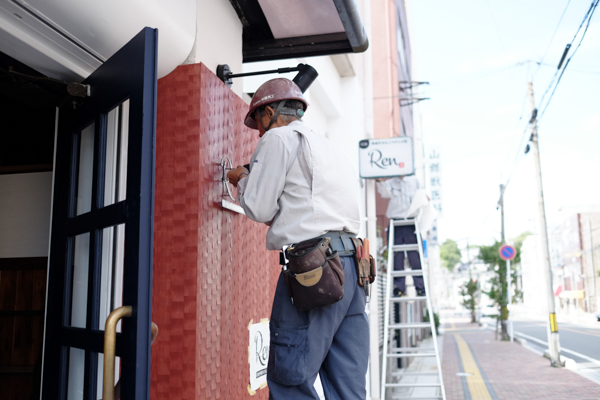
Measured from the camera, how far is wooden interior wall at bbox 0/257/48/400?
13.0 ft

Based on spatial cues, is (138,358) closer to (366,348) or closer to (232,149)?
(366,348)

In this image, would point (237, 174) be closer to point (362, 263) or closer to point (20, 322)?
point (362, 263)

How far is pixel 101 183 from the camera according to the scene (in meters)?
2.08

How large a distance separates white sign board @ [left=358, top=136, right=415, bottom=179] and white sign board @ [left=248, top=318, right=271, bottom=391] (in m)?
4.08

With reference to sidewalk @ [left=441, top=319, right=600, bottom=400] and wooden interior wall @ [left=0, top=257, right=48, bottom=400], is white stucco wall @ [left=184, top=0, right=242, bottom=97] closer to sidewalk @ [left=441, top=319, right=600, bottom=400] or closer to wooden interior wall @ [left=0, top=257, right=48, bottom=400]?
wooden interior wall @ [left=0, top=257, right=48, bottom=400]

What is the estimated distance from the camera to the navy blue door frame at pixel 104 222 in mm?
1544

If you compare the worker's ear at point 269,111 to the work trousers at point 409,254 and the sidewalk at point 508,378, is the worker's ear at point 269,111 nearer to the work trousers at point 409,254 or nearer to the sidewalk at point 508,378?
the work trousers at point 409,254

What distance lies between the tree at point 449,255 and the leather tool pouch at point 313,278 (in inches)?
3821

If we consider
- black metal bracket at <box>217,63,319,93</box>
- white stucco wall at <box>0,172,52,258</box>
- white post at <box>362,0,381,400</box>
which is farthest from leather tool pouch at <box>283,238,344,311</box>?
white post at <box>362,0,381,400</box>

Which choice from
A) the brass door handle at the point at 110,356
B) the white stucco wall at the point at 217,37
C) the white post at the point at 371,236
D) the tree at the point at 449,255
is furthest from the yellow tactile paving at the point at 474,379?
the tree at the point at 449,255

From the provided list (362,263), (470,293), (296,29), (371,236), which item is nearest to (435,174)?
(470,293)

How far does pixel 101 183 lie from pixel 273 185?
27.8 inches

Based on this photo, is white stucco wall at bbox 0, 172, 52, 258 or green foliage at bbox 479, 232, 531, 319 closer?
white stucco wall at bbox 0, 172, 52, 258

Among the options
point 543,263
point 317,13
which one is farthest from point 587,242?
point 317,13
